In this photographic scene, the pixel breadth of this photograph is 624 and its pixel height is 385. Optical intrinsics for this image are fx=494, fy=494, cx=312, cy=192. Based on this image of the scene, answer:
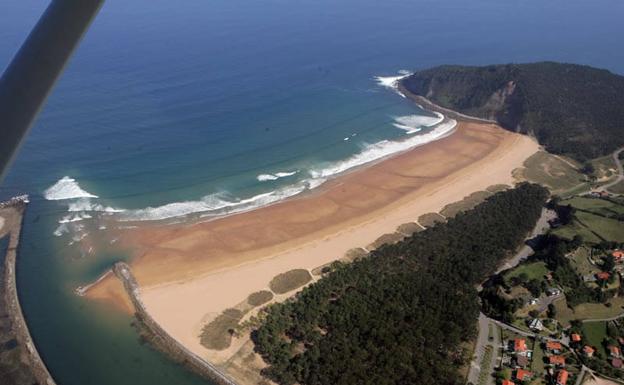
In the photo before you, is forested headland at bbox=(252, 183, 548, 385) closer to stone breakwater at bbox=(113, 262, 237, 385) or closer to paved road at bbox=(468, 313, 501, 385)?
paved road at bbox=(468, 313, 501, 385)

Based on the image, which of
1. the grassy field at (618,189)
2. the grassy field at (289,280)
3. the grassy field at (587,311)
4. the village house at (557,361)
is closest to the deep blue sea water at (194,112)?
the grassy field at (289,280)

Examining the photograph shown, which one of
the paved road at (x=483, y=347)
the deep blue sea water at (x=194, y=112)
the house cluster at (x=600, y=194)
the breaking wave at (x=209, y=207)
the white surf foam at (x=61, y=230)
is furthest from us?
the house cluster at (x=600, y=194)

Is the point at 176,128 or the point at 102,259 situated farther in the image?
the point at 176,128

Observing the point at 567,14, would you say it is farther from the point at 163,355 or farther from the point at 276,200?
the point at 163,355

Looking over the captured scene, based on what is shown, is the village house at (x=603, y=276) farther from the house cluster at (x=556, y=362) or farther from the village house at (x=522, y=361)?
the village house at (x=522, y=361)

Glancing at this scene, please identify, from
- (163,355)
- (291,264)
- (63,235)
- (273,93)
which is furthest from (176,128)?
(163,355)

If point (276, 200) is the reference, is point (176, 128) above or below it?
above

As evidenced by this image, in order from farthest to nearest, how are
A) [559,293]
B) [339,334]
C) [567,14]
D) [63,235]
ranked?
[567,14]
[63,235]
[559,293]
[339,334]
